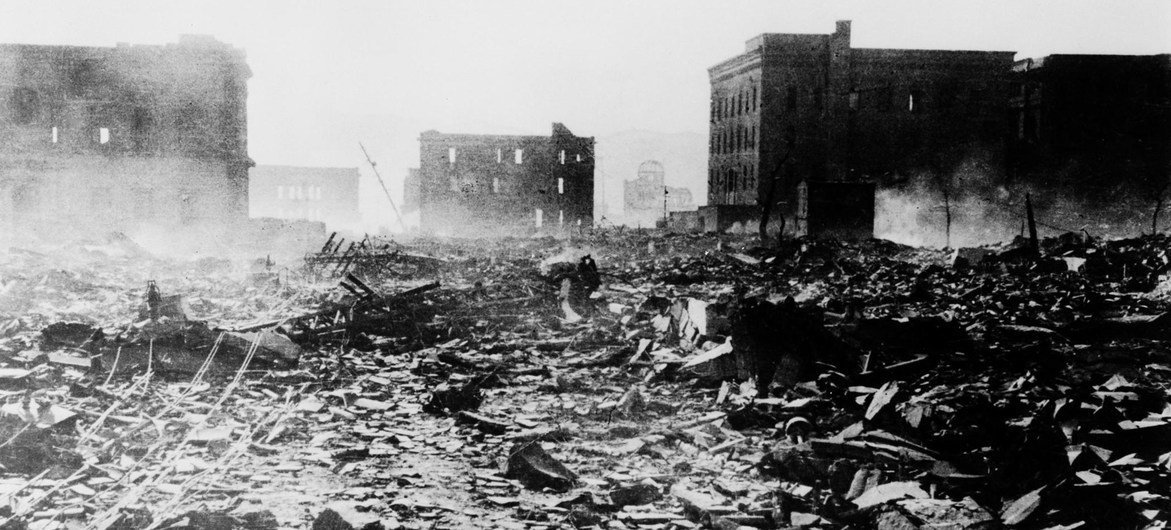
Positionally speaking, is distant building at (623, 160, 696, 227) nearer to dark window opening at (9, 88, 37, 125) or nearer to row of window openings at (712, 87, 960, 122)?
row of window openings at (712, 87, 960, 122)

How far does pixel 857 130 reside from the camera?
134ft

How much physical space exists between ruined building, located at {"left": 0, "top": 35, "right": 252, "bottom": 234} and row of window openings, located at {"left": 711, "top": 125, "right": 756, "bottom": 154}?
25.6 meters

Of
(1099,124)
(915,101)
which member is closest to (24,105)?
(915,101)

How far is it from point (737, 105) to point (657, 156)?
51337mm

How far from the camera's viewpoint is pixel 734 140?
1752 inches

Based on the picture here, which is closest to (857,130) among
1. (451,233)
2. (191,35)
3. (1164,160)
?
(1164,160)

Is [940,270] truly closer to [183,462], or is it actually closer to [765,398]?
[765,398]

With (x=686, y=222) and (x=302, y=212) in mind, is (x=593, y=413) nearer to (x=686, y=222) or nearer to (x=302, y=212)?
(x=686, y=222)

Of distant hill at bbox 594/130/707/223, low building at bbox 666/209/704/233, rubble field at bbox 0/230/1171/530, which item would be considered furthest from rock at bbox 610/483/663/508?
distant hill at bbox 594/130/707/223

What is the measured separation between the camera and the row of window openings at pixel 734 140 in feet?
138

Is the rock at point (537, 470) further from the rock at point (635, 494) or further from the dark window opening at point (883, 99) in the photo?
the dark window opening at point (883, 99)

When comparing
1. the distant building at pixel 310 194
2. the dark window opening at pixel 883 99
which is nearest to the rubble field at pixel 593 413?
the dark window opening at pixel 883 99

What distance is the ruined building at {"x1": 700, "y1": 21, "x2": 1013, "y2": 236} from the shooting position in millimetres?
40000

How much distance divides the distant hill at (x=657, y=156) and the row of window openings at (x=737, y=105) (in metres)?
36.0
